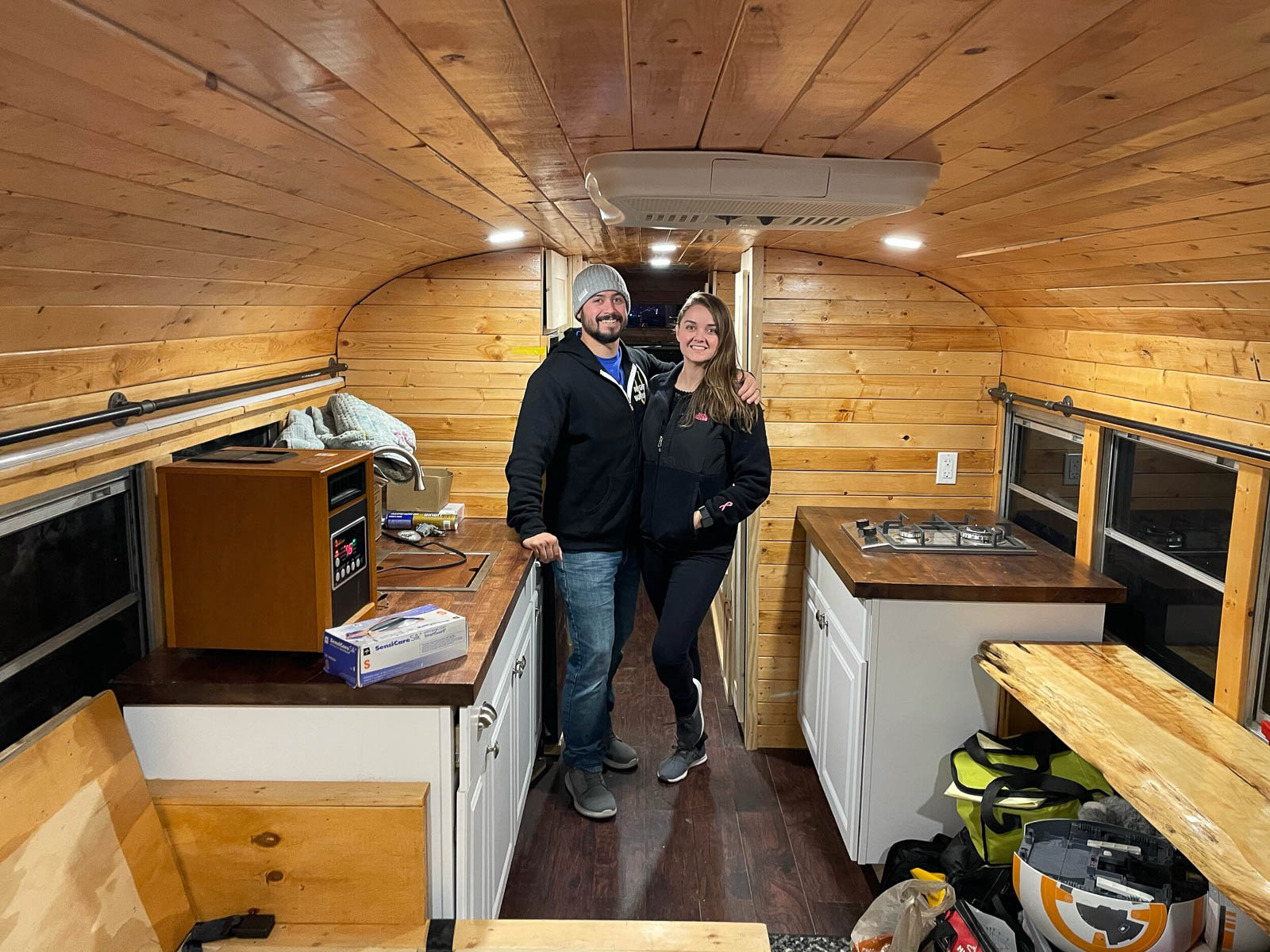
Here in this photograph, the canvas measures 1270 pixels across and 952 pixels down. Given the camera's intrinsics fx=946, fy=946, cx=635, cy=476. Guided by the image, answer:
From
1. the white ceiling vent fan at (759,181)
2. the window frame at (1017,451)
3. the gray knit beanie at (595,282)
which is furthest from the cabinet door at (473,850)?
the window frame at (1017,451)

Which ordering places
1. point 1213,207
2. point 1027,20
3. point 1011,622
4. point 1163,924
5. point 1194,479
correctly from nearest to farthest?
point 1027,20 < point 1213,207 < point 1163,924 < point 1194,479 < point 1011,622

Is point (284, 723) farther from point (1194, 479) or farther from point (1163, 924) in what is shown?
point (1194, 479)

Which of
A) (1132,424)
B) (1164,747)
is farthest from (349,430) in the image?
(1164,747)

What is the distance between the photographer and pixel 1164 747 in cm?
191

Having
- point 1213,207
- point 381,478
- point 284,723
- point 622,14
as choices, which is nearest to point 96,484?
point 284,723

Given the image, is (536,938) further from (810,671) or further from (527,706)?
(810,671)

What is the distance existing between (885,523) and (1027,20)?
246 centimetres

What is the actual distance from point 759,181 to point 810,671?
222 cm

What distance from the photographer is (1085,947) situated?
188cm

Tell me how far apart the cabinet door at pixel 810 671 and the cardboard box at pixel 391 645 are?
1.64 m

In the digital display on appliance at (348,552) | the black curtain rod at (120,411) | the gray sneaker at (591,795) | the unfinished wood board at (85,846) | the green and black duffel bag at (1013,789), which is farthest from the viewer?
the gray sneaker at (591,795)

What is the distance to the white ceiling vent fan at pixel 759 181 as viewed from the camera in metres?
1.63

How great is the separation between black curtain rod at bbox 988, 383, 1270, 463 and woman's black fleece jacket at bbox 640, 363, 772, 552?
3.00 feet

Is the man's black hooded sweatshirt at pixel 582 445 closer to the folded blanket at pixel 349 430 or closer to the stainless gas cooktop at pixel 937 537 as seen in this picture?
the folded blanket at pixel 349 430
